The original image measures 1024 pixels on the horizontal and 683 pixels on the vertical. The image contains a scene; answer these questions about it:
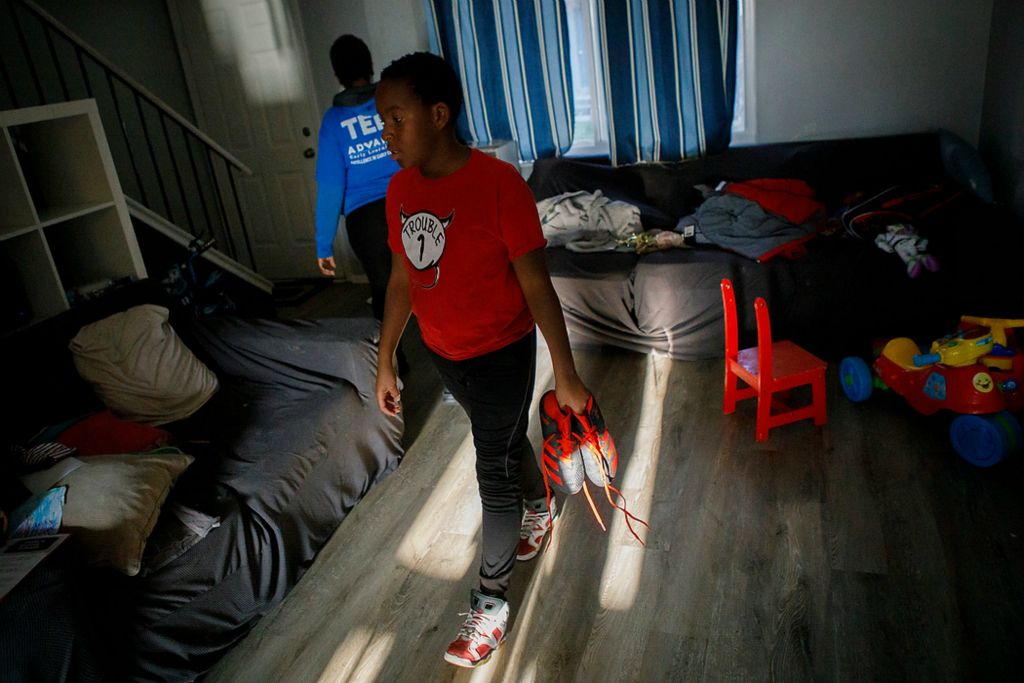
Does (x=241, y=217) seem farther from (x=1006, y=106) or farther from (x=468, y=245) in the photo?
(x=1006, y=106)

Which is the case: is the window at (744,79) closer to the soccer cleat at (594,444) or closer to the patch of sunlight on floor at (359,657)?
the soccer cleat at (594,444)

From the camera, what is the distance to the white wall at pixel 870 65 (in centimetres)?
348

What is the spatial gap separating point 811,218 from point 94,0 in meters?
4.03

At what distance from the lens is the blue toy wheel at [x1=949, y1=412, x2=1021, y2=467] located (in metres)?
2.13

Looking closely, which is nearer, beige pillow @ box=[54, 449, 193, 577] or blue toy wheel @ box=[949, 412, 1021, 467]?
beige pillow @ box=[54, 449, 193, 577]

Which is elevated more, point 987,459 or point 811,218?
point 811,218

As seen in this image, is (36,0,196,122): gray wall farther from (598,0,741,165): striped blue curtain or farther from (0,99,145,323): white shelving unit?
(598,0,741,165): striped blue curtain

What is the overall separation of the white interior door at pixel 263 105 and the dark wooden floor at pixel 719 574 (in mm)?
2759

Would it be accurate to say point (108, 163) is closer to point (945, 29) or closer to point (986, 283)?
point (986, 283)

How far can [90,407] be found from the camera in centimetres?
230

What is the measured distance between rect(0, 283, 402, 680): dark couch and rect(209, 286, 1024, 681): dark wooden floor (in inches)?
4.7

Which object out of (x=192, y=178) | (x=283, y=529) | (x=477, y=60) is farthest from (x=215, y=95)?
(x=283, y=529)

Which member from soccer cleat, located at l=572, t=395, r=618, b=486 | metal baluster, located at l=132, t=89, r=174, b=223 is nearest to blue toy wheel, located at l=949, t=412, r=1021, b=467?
soccer cleat, located at l=572, t=395, r=618, b=486

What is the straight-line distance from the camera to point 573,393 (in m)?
1.51
